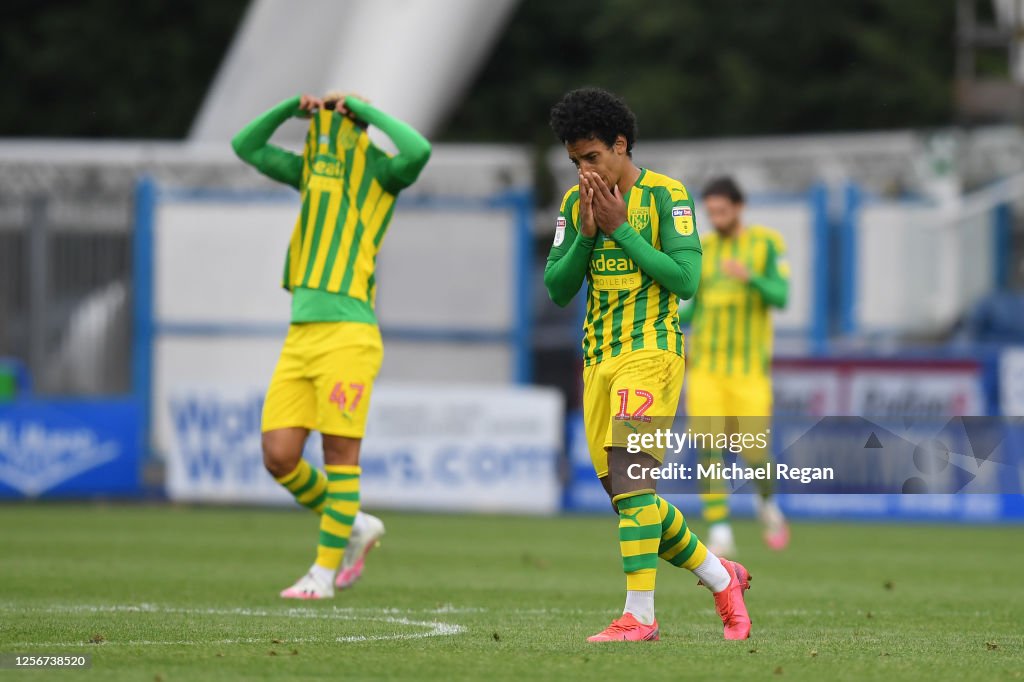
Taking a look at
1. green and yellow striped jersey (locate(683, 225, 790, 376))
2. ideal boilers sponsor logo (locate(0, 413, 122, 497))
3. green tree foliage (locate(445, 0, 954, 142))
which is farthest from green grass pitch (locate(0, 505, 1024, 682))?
green tree foliage (locate(445, 0, 954, 142))

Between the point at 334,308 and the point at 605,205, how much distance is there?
2410mm

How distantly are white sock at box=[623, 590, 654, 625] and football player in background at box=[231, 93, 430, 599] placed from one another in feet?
7.75

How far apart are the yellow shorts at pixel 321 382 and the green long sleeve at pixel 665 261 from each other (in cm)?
236

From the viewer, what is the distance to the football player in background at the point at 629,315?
6852 mm

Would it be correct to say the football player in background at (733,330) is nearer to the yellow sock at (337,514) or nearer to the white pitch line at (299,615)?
the yellow sock at (337,514)

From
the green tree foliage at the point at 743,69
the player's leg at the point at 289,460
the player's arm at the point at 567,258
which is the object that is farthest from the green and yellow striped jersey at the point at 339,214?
the green tree foliage at the point at 743,69

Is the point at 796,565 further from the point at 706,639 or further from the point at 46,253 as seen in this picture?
the point at 46,253

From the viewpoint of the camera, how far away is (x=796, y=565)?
11.6 m

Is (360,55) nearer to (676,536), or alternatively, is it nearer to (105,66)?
(105,66)

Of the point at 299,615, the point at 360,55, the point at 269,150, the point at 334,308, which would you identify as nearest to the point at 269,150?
the point at 269,150

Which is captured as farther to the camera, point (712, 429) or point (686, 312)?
point (712, 429)

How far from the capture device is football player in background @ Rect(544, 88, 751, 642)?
6.85 m

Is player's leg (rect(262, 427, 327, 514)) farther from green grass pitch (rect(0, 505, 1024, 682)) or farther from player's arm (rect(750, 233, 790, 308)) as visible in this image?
player's arm (rect(750, 233, 790, 308))

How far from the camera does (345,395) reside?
8914 mm
